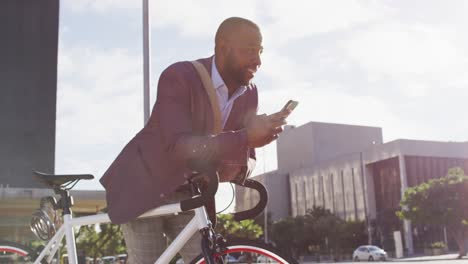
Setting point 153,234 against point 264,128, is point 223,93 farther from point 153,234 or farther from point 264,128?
point 153,234

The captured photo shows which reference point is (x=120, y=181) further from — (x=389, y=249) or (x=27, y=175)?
(x=389, y=249)

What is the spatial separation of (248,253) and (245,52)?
2.60 feet

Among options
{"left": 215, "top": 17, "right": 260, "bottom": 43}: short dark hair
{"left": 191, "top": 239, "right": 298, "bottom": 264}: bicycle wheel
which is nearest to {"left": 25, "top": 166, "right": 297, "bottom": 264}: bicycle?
{"left": 191, "top": 239, "right": 298, "bottom": 264}: bicycle wheel

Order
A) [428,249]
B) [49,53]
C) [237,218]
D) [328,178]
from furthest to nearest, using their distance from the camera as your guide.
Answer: [328,178] → [49,53] → [428,249] → [237,218]

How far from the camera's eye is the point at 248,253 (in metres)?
2.41

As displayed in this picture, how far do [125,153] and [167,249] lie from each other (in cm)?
44

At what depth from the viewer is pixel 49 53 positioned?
7662 centimetres

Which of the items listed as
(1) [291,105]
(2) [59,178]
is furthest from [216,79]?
(2) [59,178]

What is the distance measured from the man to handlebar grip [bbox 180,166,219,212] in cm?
9

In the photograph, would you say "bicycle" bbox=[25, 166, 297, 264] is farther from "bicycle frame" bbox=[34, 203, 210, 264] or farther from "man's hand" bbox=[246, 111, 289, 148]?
"man's hand" bbox=[246, 111, 289, 148]

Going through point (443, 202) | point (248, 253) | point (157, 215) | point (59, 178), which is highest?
point (443, 202)

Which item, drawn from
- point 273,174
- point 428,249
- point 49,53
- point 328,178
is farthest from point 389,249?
point 49,53

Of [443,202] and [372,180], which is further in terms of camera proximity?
[372,180]

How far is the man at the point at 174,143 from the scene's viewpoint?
2.46 metres
